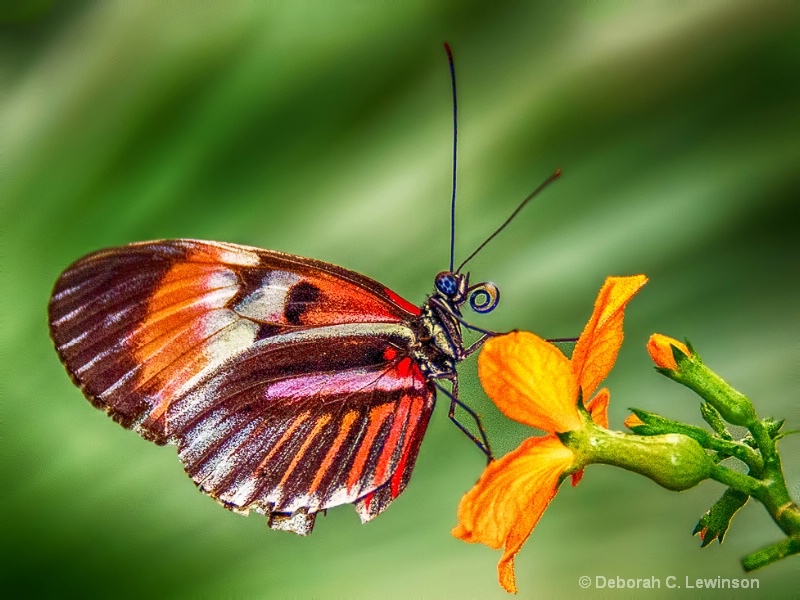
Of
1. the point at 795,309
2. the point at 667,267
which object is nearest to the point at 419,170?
the point at 667,267

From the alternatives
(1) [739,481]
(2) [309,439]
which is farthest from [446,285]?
(1) [739,481]

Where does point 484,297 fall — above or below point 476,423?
above

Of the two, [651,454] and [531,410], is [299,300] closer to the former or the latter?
[531,410]

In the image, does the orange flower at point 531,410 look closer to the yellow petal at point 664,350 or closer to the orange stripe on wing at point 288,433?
the yellow petal at point 664,350

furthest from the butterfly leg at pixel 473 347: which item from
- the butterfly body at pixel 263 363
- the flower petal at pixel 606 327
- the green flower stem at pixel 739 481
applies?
the green flower stem at pixel 739 481

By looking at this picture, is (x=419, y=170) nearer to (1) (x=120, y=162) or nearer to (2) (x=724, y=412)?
(1) (x=120, y=162)

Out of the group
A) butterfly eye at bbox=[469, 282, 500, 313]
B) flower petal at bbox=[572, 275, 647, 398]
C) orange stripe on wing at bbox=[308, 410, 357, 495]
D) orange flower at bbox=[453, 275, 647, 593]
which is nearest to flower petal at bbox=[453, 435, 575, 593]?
orange flower at bbox=[453, 275, 647, 593]
